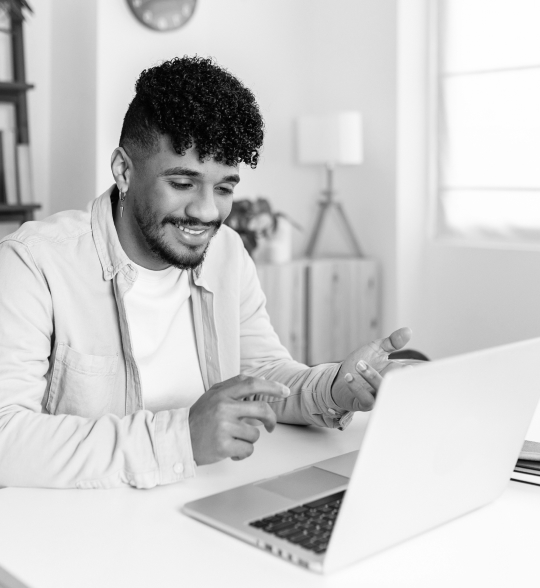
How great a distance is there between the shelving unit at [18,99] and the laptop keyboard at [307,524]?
2872 mm

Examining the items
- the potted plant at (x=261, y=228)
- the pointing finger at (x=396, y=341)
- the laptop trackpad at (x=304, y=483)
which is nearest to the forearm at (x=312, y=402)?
the pointing finger at (x=396, y=341)

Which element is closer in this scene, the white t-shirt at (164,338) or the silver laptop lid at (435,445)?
the silver laptop lid at (435,445)

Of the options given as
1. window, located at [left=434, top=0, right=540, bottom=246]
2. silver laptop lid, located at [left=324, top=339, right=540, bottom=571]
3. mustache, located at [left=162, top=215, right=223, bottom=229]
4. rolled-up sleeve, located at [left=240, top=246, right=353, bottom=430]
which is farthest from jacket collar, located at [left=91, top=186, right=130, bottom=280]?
window, located at [left=434, top=0, right=540, bottom=246]

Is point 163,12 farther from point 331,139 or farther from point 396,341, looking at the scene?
point 396,341

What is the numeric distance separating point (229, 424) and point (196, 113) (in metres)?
0.56

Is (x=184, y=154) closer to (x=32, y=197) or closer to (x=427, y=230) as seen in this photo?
(x=32, y=197)

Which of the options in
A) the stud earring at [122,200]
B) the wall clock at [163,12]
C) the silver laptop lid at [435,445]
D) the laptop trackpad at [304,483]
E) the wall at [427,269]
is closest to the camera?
the silver laptop lid at [435,445]

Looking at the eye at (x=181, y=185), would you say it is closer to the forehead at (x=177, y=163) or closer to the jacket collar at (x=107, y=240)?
the forehead at (x=177, y=163)

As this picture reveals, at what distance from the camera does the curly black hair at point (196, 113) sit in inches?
54.6

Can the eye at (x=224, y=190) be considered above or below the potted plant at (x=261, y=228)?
above

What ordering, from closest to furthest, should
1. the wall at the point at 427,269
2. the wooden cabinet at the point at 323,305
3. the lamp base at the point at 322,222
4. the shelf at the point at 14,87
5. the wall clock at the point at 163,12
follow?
the shelf at the point at 14,87, the wall clock at the point at 163,12, the wall at the point at 427,269, the wooden cabinet at the point at 323,305, the lamp base at the point at 322,222

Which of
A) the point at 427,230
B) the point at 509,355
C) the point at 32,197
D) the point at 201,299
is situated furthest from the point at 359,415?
the point at 427,230

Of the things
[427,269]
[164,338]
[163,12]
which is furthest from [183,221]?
[427,269]

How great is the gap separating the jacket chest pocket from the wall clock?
2644 millimetres
